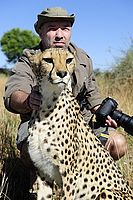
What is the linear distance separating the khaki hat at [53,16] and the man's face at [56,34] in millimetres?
34

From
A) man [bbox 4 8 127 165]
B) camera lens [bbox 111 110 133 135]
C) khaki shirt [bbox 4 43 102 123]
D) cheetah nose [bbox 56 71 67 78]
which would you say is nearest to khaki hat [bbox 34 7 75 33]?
man [bbox 4 8 127 165]

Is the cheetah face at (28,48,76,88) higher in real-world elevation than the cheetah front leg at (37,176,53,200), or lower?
higher

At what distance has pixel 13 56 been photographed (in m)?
37.2

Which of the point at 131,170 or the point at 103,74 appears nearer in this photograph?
the point at 131,170

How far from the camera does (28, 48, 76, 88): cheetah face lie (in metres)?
2.75

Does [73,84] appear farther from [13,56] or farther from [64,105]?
[13,56]

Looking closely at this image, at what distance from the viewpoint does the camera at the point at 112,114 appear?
322 cm

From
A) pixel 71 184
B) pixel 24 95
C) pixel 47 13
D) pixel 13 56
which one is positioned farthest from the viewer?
pixel 13 56

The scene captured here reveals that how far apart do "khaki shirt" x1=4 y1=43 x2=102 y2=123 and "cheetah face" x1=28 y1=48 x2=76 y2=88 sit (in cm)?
43

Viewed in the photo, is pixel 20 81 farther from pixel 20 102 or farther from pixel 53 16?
pixel 53 16

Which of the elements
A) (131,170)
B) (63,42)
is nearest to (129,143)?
(131,170)

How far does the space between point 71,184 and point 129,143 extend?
1988 millimetres

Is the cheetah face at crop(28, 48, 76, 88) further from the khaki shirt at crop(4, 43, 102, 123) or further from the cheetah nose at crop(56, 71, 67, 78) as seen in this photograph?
the khaki shirt at crop(4, 43, 102, 123)

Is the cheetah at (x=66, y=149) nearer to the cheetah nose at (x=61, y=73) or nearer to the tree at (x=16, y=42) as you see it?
the cheetah nose at (x=61, y=73)
